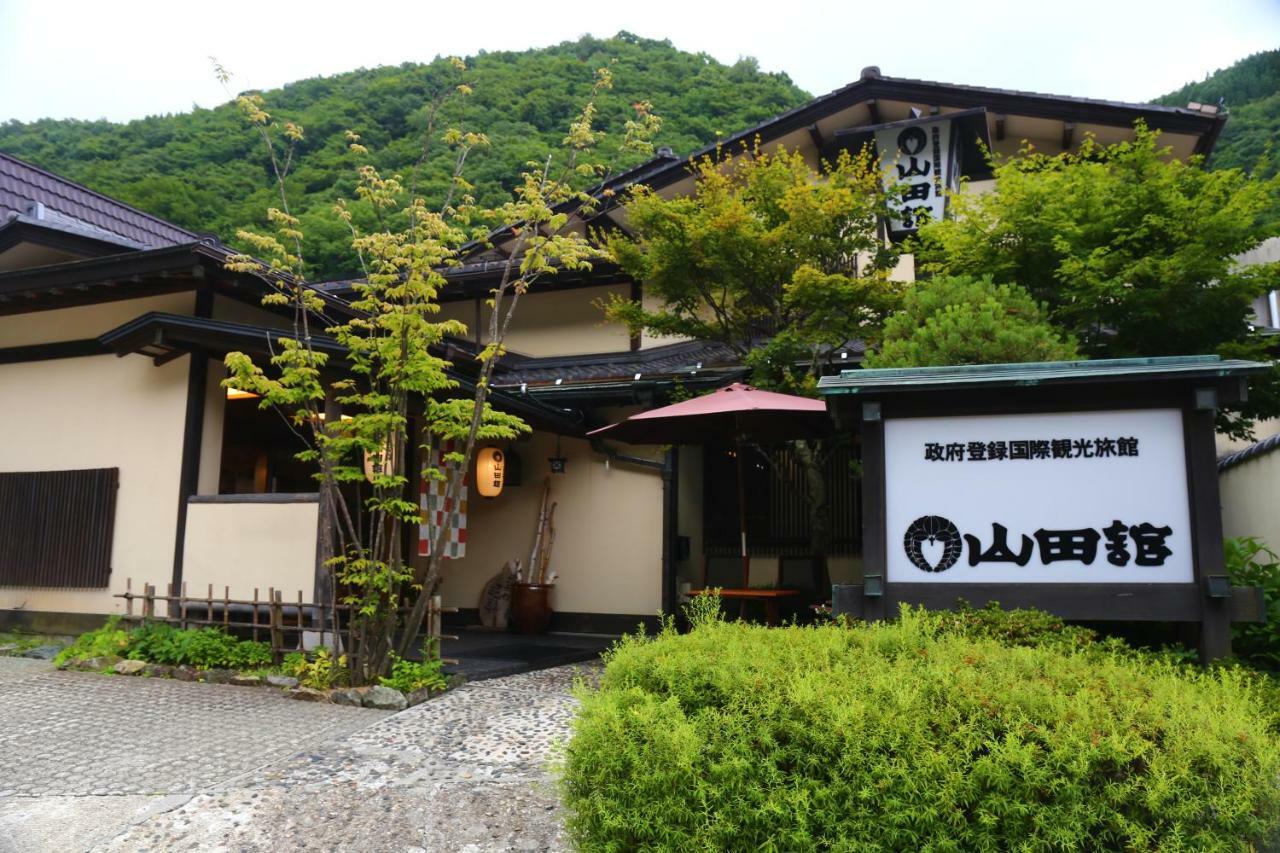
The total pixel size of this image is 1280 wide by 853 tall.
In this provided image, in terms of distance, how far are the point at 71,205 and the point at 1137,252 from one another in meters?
14.0

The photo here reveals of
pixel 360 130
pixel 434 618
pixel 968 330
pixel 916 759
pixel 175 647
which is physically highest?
pixel 360 130

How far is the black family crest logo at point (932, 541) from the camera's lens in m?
5.48

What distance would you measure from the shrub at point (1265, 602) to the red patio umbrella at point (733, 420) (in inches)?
126

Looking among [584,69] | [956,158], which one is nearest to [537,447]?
[956,158]

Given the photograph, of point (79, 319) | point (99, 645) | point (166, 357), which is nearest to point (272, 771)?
point (99, 645)

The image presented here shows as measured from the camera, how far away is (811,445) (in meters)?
9.98

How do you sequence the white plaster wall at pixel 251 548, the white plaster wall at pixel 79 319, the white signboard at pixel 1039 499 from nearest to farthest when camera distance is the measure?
1. the white signboard at pixel 1039 499
2. the white plaster wall at pixel 251 548
3. the white plaster wall at pixel 79 319

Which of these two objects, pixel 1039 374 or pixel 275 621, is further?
pixel 275 621

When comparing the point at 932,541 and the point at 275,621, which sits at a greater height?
the point at 932,541

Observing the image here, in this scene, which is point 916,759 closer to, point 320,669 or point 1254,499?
point 320,669

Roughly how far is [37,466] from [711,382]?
7773mm

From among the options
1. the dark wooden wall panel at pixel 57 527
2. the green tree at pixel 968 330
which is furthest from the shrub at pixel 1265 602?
the dark wooden wall panel at pixel 57 527

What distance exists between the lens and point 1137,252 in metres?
8.03

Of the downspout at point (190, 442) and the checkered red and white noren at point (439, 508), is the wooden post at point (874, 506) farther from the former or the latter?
the downspout at point (190, 442)
